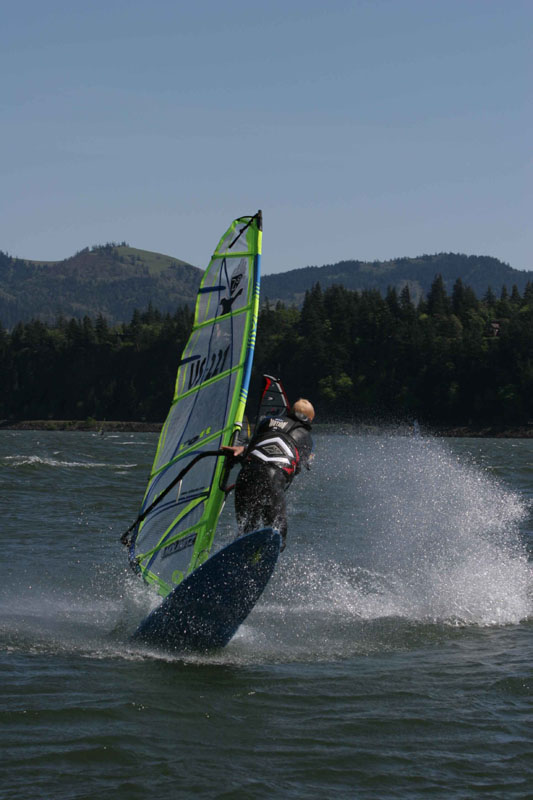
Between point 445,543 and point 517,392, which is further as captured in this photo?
point 517,392

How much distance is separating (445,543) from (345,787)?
10243 millimetres

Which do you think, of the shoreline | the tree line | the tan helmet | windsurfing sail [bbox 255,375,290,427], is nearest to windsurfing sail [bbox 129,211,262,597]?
windsurfing sail [bbox 255,375,290,427]

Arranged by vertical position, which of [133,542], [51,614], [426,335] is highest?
[426,335]

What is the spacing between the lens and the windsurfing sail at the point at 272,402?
868 centimetres

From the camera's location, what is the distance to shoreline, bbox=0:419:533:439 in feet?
336

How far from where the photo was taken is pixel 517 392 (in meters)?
109

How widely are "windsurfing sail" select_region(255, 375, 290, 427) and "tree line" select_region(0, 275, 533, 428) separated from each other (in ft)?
326

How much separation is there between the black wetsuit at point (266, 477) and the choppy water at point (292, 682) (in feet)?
3.84

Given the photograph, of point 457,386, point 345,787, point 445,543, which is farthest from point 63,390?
point 345,787

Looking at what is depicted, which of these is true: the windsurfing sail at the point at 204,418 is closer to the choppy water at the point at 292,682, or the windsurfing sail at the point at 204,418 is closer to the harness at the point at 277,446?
the harness at the point at 277,446

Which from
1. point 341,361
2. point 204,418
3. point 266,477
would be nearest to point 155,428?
point 341,361

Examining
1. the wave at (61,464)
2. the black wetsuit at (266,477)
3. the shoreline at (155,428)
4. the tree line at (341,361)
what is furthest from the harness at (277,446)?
the tree line at (341,361)

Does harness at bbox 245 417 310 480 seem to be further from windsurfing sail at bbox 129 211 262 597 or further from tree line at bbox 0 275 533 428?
tree line at bbox 0 275 533 428

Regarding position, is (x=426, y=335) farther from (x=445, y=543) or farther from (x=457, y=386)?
(x=445, y=543)
